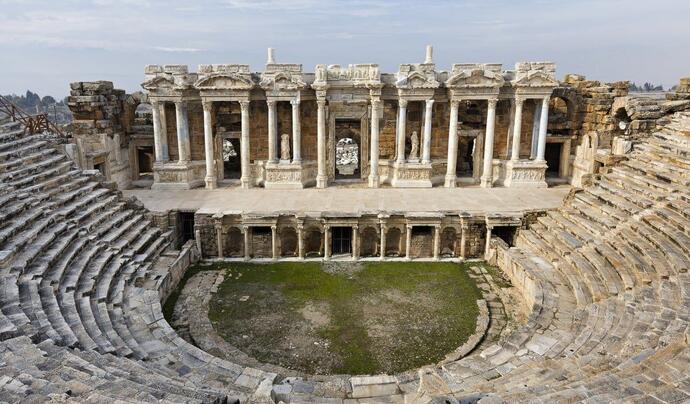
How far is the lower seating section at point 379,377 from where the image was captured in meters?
7.31

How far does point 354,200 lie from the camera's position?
1936 centimetres

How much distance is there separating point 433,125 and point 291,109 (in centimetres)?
626

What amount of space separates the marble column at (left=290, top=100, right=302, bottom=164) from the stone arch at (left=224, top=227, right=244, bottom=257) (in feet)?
17.7

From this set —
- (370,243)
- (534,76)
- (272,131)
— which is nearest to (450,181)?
(534,76)

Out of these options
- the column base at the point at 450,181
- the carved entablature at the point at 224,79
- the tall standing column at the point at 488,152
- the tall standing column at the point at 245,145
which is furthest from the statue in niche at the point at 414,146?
the carved entablature at the point at 224,79

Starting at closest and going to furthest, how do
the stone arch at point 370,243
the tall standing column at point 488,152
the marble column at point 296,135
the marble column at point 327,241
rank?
1. the marble column at point 327,241
2. the stone arch at point 370,243
3. the marble column at point 296,135
4. the tall standing column at point 488,152

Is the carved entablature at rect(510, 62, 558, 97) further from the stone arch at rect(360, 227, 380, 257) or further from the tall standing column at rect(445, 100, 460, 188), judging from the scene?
the stone arch at rect(360, 227, 380, 257)

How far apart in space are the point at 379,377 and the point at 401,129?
1404cm

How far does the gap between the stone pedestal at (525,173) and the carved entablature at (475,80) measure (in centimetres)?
318

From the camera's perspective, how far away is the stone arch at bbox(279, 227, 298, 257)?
57.7ft

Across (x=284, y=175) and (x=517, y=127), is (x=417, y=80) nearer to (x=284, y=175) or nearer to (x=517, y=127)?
(x=517, y=127)

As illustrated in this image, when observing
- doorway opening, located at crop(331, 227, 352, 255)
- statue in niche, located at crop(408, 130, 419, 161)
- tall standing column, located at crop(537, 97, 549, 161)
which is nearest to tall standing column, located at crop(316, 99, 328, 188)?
statue in niche, located at crop(408, 130, 419, 161)

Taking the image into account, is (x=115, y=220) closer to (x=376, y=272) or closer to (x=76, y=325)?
(x=76, y=325)

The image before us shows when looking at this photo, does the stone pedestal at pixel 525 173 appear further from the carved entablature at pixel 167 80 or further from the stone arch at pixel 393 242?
the carved entablature at pixel 167 80
